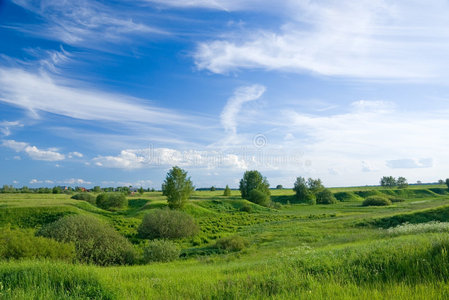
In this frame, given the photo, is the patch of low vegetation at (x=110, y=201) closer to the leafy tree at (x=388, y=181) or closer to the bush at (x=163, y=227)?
the bush at (x=163, y=227)

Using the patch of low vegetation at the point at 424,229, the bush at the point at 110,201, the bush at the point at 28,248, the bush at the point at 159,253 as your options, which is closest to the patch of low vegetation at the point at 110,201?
the bush at the point at 110,201

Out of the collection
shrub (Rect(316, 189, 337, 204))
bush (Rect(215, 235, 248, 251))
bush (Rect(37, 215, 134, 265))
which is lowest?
shrub (Rect(316, 189, 337, 204))

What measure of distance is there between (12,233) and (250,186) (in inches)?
3181

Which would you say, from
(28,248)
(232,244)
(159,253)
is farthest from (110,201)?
(28,248)

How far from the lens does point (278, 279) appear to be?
24.2 feet

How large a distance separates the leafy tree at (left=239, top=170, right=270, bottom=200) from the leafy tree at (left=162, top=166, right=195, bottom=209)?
41.6m

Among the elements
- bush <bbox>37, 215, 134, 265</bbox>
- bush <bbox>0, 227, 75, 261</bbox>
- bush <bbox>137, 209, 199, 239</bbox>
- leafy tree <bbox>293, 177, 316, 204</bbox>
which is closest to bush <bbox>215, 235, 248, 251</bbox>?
bush <bbox>37, 215, 134, 265</bbox>

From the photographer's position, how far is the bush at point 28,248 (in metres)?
14.3

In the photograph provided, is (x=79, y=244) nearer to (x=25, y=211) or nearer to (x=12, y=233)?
(x=12, y=233)

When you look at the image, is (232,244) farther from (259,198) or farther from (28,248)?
(259,198)

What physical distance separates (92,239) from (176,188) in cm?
3312

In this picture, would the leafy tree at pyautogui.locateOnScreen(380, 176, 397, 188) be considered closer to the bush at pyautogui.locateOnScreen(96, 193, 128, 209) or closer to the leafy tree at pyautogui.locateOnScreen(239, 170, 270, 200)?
the leafy tree at pyautogui.locateOnScreen(239, 170, 270, 200)

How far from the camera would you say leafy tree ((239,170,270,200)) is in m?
93.1

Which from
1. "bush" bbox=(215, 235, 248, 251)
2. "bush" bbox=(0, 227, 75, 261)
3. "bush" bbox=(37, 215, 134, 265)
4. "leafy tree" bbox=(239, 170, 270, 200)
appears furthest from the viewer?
"leafy tree" bbox=(239, 170, 270, 200)
